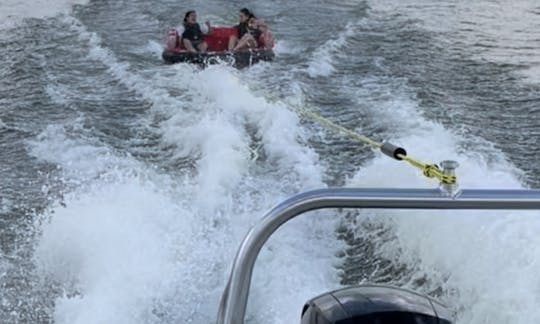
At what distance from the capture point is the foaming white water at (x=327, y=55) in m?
12.1

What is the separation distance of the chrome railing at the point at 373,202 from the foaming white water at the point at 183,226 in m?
3.42

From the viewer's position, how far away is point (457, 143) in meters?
8.45

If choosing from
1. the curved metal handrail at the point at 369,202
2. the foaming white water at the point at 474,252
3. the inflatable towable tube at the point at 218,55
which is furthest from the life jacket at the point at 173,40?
the curved metal handrail at the point at 369,202

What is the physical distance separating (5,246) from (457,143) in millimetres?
4635

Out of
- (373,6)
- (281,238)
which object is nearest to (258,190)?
(281,238)

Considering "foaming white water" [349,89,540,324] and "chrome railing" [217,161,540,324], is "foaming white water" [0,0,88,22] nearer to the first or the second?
"foaming white water" [349,89,540,324]

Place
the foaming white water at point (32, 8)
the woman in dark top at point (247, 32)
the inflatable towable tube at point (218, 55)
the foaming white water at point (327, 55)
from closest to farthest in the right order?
the foaming white water at point (327, 55)
the inflatable towable tube at point (218, 55)
the woman in dark top at point (247, 32)
the foaming white water at point (32, 8)

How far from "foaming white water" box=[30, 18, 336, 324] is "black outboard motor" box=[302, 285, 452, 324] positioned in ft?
11.2

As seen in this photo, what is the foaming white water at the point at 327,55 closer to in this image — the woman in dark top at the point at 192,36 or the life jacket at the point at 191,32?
the woman in dark top at the point at 192,36

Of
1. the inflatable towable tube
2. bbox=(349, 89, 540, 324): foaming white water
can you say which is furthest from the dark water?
the inflatable towable tube

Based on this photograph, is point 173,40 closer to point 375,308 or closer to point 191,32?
point 191,32

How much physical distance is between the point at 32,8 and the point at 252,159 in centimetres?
1051

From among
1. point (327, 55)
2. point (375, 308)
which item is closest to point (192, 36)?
point (327, 55)

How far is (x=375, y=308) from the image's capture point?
6.63 feet
